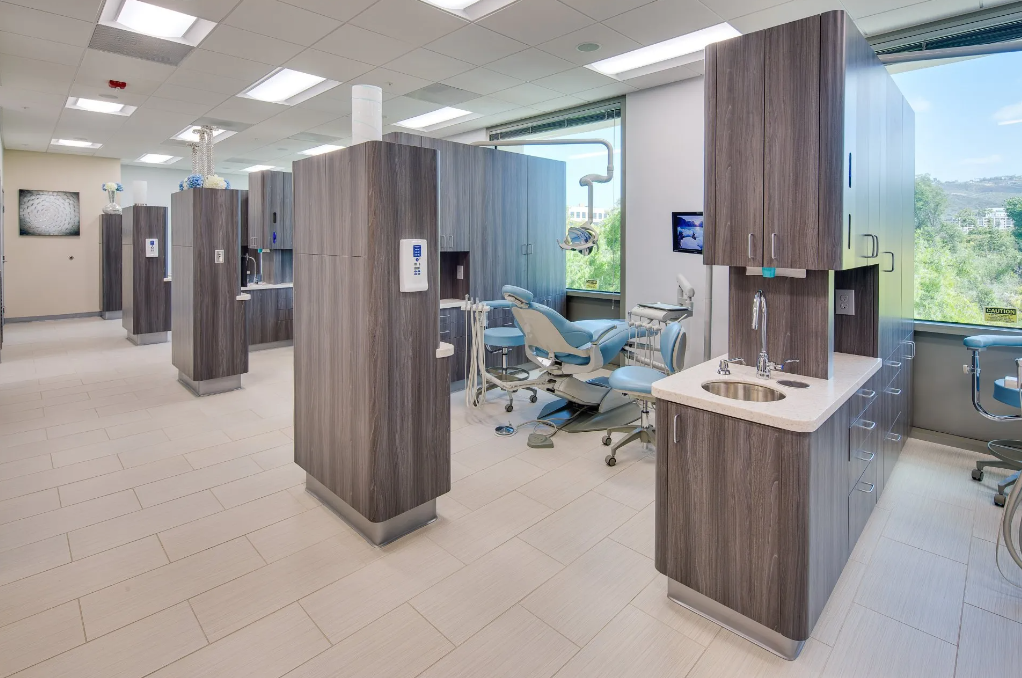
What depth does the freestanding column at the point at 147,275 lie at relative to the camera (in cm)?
818

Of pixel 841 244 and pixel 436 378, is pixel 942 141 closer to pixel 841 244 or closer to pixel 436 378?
pixel 841 244

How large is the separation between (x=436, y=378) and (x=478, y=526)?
0.84 meters

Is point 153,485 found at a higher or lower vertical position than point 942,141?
lower

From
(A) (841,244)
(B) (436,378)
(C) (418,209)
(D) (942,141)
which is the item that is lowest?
(B) (436,378)

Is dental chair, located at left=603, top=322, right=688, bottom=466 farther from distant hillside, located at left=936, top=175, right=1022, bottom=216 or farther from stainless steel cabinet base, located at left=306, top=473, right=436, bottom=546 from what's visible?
distant hillside, located at left=936, top=175, right=1022, bottom=216

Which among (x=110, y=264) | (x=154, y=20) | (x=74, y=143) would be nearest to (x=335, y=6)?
(x=154, y=20)

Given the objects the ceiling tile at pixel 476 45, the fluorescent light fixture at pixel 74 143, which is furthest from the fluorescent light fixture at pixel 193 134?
the ceiling tile at pixel 476 45

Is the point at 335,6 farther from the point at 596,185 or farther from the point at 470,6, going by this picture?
the point at 596,185

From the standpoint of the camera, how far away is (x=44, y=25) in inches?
172

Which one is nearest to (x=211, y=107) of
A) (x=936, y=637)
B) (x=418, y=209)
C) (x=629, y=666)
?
(x=418, y=209)

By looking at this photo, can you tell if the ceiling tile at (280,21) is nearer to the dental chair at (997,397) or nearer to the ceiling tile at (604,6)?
the ceiling tile at (604,6)

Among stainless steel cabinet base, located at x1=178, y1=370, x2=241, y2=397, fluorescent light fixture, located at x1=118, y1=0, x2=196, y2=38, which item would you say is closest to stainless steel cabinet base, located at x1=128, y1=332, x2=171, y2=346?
stainless steel cabinet base, located at x1=178, y1=370, x2=241, y2=397

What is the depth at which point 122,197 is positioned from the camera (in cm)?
1189

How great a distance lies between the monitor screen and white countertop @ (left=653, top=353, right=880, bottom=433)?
2.33 meters
